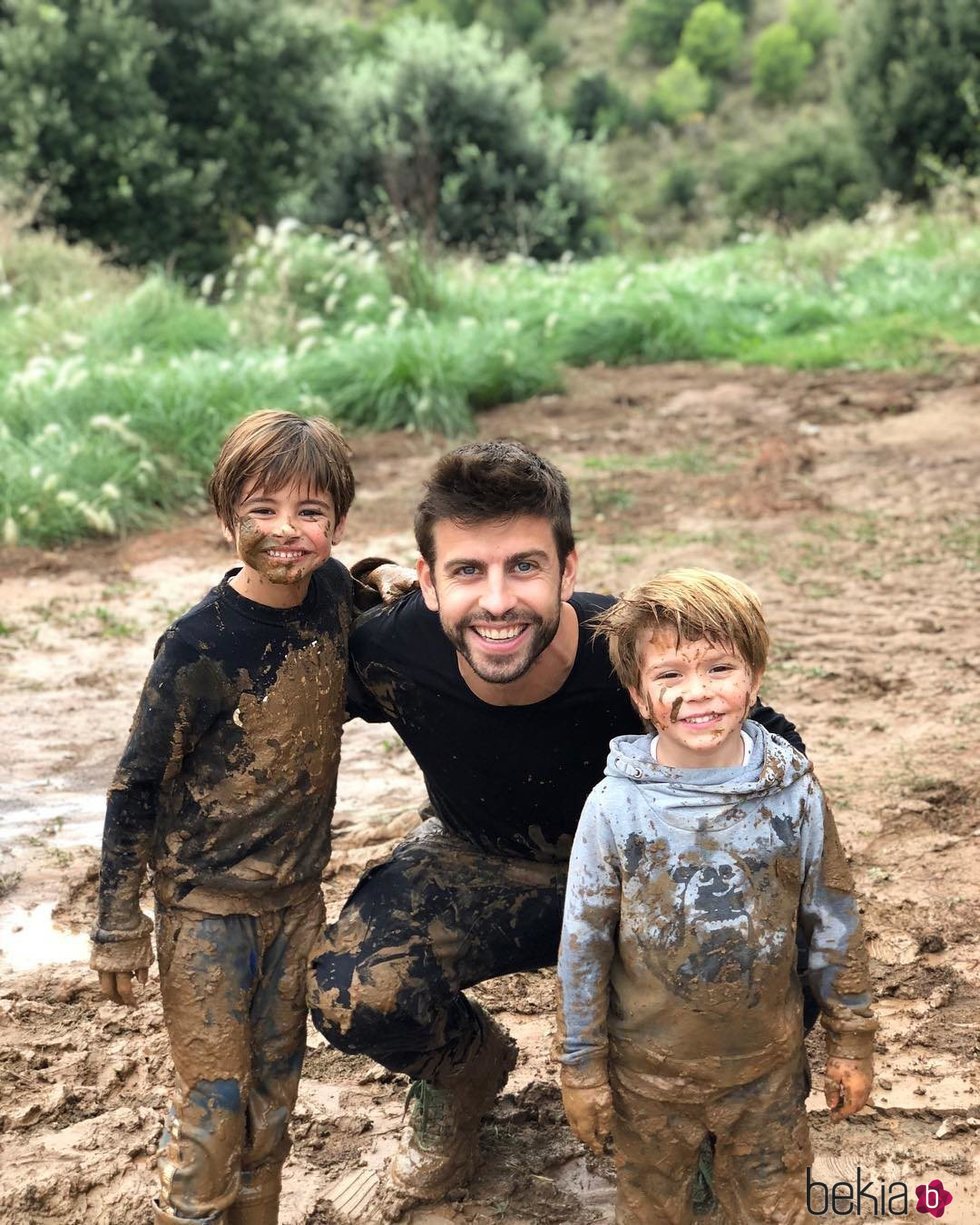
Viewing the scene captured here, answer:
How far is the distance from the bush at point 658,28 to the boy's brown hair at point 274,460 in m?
51.9

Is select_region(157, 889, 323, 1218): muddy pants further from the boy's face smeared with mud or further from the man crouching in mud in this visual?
the boy's face smeared with mud

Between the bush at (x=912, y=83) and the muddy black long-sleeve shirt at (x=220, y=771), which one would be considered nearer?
the muddy black long-sleeve shirt at (x=220, y=771)

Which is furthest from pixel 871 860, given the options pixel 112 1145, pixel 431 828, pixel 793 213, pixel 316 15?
pixel 793 213

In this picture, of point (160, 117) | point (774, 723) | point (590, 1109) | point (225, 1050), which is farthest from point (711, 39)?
point (590, 1109)

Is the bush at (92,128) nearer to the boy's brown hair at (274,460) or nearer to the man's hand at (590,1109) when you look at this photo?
the boy's brown hair at (274,460)

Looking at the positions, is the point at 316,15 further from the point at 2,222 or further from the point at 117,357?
the point at 117,357

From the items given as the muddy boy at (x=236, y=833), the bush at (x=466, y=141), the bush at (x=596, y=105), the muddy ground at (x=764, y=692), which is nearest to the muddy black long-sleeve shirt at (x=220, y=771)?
the muddy boy at (x=236, y=833)

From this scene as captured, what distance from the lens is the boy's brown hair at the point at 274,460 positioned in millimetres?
2568

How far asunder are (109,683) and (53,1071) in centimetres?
243

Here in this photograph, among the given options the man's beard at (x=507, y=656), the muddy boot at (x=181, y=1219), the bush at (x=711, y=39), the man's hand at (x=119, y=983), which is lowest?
the muddy boot at (x=181, y=1219)

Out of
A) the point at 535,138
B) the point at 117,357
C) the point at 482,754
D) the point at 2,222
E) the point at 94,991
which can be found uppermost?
the point at 535,138

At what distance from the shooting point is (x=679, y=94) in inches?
1788

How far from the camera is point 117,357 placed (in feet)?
31.3

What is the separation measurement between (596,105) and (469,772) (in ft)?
146
